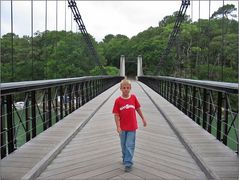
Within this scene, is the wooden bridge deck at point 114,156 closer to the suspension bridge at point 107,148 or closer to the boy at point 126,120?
the suspension bridge at point 107,148

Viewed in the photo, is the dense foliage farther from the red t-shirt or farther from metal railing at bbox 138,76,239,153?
the red t-shirt

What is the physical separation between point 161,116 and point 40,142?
2782 millimetres

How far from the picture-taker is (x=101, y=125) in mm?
5066

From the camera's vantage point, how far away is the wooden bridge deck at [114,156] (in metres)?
2.71

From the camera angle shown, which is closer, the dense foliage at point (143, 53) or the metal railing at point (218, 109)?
the metal railing at point (218, 109)

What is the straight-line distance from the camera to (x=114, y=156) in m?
3.23

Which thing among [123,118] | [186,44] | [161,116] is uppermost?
A: [186,44]

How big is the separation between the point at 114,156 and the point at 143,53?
44.5m

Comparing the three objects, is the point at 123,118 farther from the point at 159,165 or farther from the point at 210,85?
the point at 210,85

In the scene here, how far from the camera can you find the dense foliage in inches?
Result: 503

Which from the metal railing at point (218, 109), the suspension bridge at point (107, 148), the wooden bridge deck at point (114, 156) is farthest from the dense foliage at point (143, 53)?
the wooden bridge deck at point (114, 156)

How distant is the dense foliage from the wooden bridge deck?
2.26 meters

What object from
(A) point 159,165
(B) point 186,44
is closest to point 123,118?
(A) point 159,165

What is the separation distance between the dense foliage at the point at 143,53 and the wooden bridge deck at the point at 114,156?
2.26 m
